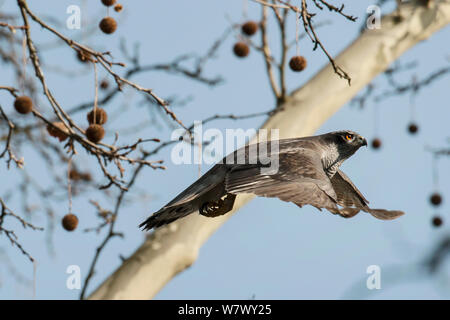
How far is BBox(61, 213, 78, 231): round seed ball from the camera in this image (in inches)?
179

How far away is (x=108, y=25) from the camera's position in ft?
14.2

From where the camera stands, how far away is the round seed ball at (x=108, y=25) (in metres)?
4.32

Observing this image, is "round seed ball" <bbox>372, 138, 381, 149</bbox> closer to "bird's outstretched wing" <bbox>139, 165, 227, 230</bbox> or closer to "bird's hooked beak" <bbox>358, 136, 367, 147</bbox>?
"bird's hooked beak" <bbox>358, 136, 367, 147</bbox>

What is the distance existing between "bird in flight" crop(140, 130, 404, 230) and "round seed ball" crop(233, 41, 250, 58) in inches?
88.3

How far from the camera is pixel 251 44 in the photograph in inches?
247

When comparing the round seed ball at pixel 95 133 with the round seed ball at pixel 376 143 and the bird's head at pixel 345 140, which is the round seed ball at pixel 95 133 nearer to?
the bird's head at pixel 345 140

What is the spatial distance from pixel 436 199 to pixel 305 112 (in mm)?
1471

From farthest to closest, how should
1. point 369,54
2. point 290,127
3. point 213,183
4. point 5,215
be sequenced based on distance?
point 369,54 → point 290,127 → point 5,215 → point 213,183

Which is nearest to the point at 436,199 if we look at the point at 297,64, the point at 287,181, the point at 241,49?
the point at 241,49

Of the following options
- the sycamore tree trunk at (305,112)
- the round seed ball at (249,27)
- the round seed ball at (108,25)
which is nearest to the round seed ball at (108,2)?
the round seed ball at (108,25)

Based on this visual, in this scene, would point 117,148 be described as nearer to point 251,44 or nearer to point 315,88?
point 251,44

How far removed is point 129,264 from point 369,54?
318 cm

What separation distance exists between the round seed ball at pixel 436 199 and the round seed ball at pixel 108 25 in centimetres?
359
